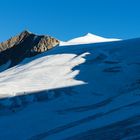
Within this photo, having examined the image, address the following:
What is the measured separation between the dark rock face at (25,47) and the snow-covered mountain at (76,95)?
13.1 meters

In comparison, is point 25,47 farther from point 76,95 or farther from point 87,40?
point 76,95

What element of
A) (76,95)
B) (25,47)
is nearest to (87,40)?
(25,47)

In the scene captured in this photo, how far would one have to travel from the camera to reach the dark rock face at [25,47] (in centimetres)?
11006

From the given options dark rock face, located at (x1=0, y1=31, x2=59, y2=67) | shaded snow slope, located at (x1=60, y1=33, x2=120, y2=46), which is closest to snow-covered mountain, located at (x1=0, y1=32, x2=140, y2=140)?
shaded snow slope, located at (x1=60, y1=33, x2=120, y2=46)

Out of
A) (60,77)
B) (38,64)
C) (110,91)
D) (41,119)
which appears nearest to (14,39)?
(38,64)

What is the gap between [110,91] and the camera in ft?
222

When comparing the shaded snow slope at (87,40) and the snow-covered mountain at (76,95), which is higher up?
the shaded snow slope at (87,40)

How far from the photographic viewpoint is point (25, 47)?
384ft

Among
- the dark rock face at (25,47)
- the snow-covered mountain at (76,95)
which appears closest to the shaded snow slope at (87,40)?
the dark rock face at (25,47)

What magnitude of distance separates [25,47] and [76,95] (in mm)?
51484

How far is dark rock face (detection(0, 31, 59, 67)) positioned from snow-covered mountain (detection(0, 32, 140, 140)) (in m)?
13.1

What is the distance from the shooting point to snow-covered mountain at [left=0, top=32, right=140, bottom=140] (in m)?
51.0

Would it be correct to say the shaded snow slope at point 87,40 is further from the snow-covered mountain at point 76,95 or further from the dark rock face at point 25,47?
the snow-covered mountain at point 76,95

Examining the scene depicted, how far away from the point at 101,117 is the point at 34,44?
61466 mm
